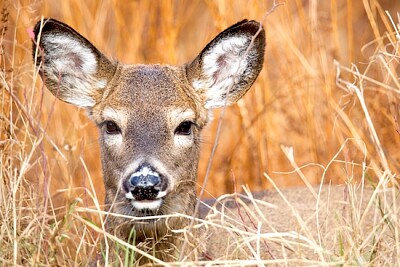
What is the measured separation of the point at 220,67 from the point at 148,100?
0.68m

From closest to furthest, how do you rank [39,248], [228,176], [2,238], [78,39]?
1. [39,248]
2. [2,238]
3. [78,39]
4. [228,176]

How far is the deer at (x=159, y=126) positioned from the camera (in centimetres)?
463

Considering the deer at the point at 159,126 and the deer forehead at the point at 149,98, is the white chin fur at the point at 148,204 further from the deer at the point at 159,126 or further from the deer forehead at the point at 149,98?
the deer forehead at the point at 149,98

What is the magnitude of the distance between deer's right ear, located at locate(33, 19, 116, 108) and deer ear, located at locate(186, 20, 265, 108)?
52cm

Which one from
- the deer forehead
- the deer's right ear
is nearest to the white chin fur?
the deer forehead

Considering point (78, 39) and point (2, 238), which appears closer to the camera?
point (2, 238)

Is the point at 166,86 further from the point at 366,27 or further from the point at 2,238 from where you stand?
the point at 366,27

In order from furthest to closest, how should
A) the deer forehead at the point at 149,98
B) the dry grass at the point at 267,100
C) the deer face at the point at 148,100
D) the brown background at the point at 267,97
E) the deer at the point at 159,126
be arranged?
the brown background at the point at 267,97
the dry grass at the point at 267,100
the deer forehead at the point at 149,98
the deer face at the point at 148,100
the deer at the point at 159,126

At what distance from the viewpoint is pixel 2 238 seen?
4578 mm

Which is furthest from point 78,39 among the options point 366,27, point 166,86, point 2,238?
point 366,27

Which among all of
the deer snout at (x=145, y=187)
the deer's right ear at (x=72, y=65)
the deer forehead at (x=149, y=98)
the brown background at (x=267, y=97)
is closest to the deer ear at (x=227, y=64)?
the deer forehead at (x=149, y=98)

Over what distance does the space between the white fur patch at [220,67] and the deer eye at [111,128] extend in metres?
0.62

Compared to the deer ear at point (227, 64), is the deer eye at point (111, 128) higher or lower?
lower

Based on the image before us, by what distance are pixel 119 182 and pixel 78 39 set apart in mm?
933
